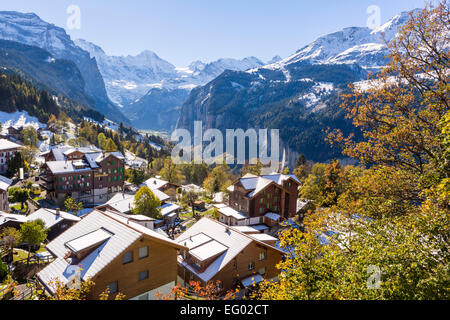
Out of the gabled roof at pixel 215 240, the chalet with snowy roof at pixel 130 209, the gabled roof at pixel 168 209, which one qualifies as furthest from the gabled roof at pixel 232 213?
the gabled roof at pixel 215 240

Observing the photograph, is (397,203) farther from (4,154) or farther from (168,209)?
(4,154)

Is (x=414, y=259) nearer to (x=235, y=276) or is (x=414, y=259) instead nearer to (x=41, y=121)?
(x=235, y=276)

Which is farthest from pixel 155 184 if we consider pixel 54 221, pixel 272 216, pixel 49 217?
pixel 272 216

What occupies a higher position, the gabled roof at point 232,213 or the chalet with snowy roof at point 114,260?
the chalet with snowy roof at point 114,260

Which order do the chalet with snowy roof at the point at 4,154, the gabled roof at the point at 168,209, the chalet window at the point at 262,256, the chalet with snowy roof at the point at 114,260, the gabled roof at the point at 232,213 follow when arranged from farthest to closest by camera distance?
the chalet with snowy roof at the point at 4,154
the gabled roof at the point at 168,209
the gabled roof at the point at 232,213
the chalet window at the point at 262,256
the chalet with snowy roof at the point at 114,260

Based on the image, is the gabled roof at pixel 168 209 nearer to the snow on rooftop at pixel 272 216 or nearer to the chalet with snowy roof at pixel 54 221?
the chalet with snowy roof at pixel 54 221

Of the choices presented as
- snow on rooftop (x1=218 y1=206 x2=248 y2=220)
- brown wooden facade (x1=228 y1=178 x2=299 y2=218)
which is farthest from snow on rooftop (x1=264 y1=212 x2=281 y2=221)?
snow on rooftop (x1=218 y1=206 x2=248 y2=220)
